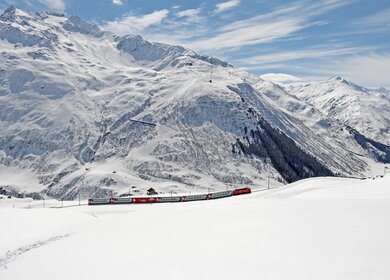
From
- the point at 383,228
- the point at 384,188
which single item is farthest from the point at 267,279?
the point at 384,188

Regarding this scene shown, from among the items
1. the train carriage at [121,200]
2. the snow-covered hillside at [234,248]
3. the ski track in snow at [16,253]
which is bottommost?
the train carriage at [121,200]

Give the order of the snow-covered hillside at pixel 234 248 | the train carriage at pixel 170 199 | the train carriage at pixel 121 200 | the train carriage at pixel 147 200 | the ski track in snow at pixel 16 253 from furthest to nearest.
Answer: the train carriage at pixel 121 200
the train carriage at pixel 170 199
the train carriage at pixel 147 200
the ski track in snow at pixel 16 253
the snow-covered hillside at pixel 234 248

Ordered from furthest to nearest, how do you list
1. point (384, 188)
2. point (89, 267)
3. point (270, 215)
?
point (384, 188), point (270, 215), point (89, 267)

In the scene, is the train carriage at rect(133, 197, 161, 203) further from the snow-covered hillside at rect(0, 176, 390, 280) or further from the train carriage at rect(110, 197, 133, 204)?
the snow-covered hillside at rect(0, 176, 390, 280)

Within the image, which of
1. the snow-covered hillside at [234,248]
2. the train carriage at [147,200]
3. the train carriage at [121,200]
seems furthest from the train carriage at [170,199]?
the snow-covered hillside at [234,248]

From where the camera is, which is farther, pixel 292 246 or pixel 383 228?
pixel 383 228

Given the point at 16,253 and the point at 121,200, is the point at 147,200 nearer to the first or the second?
the point at 121,200

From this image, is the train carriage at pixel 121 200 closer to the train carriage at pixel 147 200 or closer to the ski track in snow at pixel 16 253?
the train carriage at pixel 147 200

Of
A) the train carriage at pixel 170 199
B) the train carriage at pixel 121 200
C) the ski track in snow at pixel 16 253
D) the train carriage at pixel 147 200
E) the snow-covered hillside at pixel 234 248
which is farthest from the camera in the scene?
the train carriage at pixel 121 200

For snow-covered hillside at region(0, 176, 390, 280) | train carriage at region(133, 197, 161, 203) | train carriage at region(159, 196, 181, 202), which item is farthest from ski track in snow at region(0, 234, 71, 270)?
train carriage at region(159, 196, 181, 202)

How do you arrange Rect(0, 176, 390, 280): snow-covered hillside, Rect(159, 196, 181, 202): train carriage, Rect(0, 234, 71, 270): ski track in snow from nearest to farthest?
Rect(0, 176, 390, 280): snow-covered hillside
Rect(0, 234, 71, 270): ski track in snow
Rect(159, 196, 181, 202): train carriage

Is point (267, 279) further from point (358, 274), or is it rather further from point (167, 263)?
point (167, 263)
